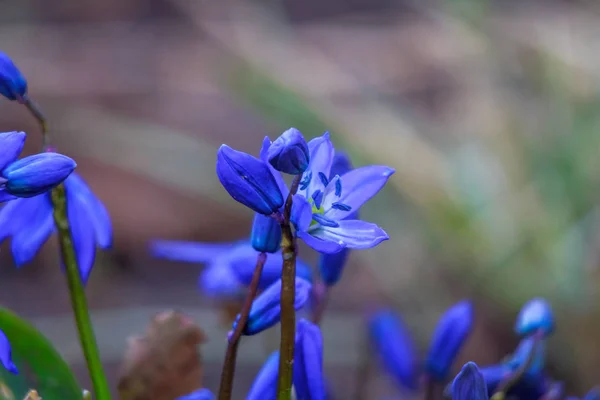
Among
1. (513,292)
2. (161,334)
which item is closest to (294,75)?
(513,292)

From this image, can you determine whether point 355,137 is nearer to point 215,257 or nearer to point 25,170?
point 215,257

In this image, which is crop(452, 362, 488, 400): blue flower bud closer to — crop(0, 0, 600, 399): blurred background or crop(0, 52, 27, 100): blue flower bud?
crop(0, 52, 27, 100): blue flower bud

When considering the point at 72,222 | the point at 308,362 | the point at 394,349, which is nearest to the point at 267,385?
the point at 308,362

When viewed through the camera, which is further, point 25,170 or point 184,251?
point 184,251

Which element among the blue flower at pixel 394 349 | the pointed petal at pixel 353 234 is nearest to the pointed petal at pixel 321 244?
the pointed petal at pixel 353 234

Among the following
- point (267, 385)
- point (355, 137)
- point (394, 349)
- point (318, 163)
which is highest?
point (318, 163)

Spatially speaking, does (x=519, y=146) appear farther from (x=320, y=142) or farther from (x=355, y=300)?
(x=320, y=142)

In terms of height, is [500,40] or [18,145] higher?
[18,145]
